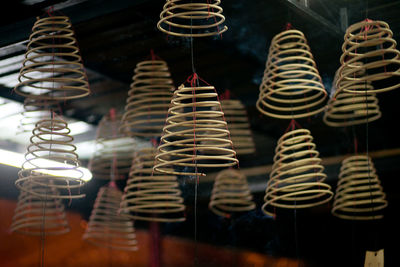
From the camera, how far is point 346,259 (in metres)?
4.24

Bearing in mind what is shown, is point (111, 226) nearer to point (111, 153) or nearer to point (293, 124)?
point (111, 153)

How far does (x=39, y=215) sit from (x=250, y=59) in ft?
7.73

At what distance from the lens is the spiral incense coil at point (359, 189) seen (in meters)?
4.02

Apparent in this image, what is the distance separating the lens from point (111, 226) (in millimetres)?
5672

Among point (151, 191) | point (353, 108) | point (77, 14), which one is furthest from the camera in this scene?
point (77, 14)

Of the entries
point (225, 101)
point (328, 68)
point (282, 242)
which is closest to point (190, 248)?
point (282, 242)

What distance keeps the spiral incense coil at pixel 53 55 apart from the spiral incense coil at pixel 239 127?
1214 mm

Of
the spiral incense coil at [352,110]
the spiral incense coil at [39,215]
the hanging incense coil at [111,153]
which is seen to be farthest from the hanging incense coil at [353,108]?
the spiral incense coil at [39,215]

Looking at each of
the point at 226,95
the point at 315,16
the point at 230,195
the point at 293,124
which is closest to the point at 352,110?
the point at 293,124

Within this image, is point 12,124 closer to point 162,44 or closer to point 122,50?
point 122,50

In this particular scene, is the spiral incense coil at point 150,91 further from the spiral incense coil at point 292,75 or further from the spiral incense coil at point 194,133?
the spiral incense coil at point 292,75

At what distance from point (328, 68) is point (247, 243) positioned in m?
1.63

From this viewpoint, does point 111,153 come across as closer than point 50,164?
No

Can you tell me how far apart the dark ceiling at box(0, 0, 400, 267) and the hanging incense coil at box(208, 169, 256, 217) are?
8 cm
